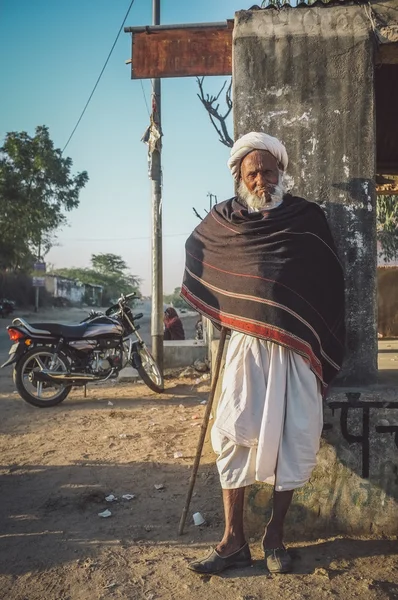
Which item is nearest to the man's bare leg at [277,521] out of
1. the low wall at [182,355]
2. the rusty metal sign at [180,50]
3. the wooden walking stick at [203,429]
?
the wooden walking stick at [203,429]

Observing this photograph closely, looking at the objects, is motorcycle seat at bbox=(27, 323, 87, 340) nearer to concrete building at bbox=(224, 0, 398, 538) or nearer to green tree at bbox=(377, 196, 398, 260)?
concrete building at bbox=(224, 0, 398, 538)

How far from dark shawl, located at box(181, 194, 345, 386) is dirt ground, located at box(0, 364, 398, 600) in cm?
92

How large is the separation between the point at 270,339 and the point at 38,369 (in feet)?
14.8

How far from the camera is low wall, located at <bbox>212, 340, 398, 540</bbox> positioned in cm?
273

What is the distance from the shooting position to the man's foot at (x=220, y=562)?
2.42 metres

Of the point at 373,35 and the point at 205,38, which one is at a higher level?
the point at 205,38

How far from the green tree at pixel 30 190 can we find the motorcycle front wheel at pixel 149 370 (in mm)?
22234

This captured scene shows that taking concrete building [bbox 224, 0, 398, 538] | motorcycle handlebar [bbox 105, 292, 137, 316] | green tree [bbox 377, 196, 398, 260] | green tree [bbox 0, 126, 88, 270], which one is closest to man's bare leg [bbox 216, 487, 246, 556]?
concrete building [bbox 224, 0, 398, 538]

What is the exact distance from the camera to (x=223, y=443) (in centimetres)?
247

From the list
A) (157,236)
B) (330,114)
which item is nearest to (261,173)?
(330,114)

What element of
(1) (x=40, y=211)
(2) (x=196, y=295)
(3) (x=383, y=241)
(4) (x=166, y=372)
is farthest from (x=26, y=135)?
(2) (x=196, y=295)

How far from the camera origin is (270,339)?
2.41 meters

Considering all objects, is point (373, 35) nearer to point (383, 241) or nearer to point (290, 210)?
point (290, 210)

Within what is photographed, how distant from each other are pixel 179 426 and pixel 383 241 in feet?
41.3
